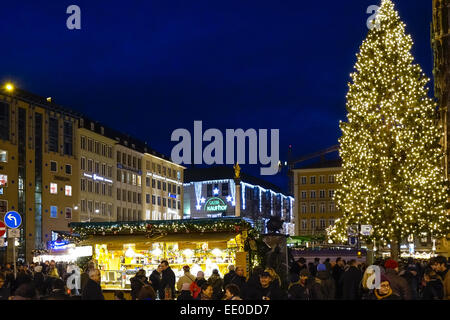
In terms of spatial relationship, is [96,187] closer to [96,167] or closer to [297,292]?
[96,167]

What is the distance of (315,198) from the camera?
359 feet

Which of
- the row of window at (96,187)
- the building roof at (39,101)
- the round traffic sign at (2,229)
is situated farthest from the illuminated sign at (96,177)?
the round traffic sign at (2,229)

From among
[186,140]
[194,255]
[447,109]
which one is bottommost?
[194,255]

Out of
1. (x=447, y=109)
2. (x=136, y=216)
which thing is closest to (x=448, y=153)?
(x=447, y=109)

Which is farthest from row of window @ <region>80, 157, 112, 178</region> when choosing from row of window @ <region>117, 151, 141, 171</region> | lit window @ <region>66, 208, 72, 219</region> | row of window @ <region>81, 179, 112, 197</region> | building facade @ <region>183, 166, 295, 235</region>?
building facade @ <region>183, 166, 295, 235</region>

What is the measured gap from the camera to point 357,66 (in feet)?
127

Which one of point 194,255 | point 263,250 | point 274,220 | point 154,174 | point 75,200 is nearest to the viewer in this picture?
point 274,220

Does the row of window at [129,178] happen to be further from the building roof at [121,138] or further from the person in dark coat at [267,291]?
the person in dark coat at [267,291]

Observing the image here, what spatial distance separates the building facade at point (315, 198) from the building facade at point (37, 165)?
142 feet

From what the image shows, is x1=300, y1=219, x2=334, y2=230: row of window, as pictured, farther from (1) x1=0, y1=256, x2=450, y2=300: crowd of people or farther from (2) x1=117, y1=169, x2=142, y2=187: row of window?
(1) x1=0, y1=256, x2=450, y2=300: crowd of people

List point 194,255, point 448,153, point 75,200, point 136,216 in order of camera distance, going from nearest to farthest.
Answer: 1. point 194,255
2. point 448,153
3. point 75,200
4. point 136,216

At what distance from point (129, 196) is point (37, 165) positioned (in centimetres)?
2112

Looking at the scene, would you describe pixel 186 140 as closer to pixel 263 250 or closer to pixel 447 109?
pixel 263 250
